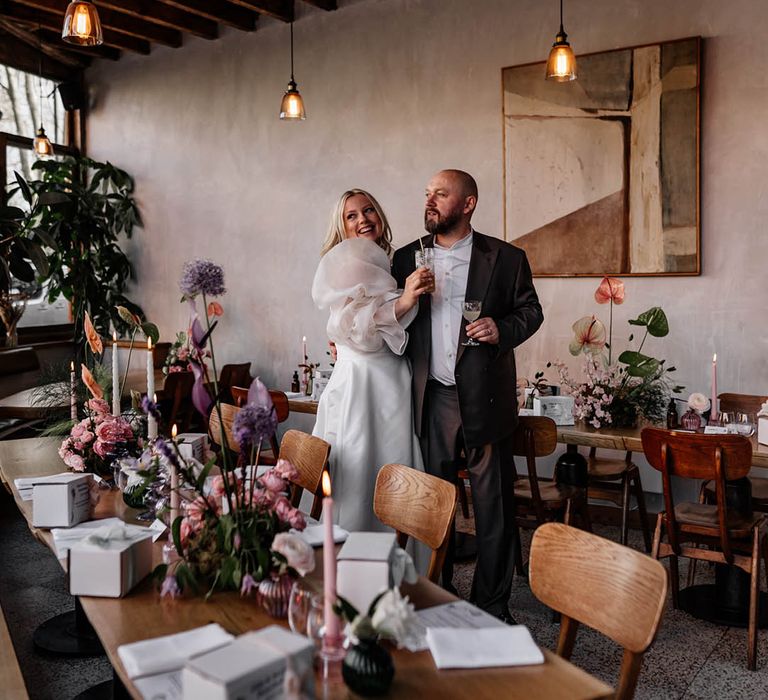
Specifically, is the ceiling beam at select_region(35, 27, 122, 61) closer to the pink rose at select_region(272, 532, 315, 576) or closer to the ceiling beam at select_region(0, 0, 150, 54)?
the ceiling beam at select_region(0, 0, 150, 54)

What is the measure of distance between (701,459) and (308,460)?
1627mm

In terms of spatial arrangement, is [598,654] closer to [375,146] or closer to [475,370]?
[475,370]

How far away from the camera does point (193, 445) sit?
2928 mm

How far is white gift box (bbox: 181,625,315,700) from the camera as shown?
1.24m

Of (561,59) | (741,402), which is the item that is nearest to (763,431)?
(741,402)

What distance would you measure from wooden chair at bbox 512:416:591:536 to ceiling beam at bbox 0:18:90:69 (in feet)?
19.8

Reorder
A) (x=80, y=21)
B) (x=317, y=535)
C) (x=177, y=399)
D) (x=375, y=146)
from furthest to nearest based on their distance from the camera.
Result: (x=375, y=146)
(x=177, y=399)
(x=80, y=21)
(x=317, y=535)

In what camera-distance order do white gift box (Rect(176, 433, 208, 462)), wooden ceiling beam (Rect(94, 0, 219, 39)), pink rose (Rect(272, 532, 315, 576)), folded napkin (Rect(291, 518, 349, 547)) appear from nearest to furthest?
pink rose (Rect(272, 532, 315, 576))
folded napkin (Rect(291, 518, 349, 547))
white gift box (Rect(176, 433, 208, 462))
wooden ceiling beam (Rect(94, 0, 219, 39))

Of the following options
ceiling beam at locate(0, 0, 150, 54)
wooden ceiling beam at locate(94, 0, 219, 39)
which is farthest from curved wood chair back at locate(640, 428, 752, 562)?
ceiling beam at locate(0, 0, 150, 54)

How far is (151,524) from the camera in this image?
2445mm

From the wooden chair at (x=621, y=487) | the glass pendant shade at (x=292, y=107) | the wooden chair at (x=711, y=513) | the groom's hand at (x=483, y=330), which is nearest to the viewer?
the groom's hand at (x=483, y=330)

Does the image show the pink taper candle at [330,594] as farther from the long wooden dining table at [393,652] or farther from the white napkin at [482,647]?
the white napkin at [482,647]

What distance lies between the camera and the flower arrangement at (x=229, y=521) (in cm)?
176

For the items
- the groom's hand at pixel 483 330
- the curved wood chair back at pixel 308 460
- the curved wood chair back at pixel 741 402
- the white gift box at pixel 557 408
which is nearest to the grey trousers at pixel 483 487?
the groom's hand at pixel 483 330
